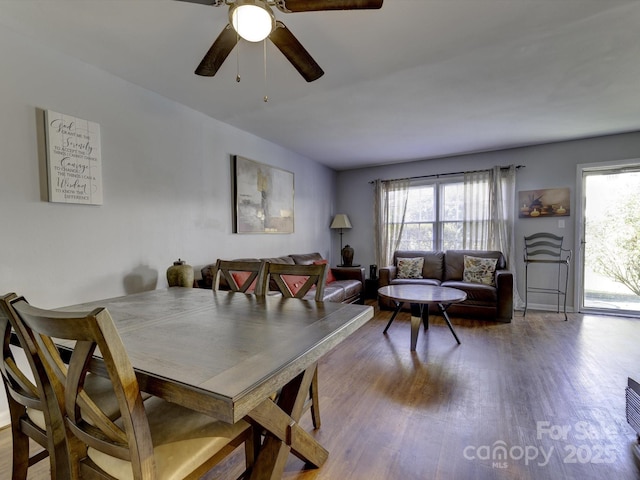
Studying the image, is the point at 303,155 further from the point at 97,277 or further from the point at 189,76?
the point at 97,277

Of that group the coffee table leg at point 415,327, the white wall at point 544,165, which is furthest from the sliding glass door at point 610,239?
the coffee table leg at point 415,327

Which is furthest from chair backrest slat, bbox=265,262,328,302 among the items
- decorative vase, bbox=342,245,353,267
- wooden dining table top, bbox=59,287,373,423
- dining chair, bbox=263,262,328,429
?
decorative vase, bbox=342,245,353,267

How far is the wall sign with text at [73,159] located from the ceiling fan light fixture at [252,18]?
156 centimetres

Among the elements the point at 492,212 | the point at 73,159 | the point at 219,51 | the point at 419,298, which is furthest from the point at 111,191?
the point at 492,212

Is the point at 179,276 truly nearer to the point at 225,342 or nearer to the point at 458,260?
the point at 225,342

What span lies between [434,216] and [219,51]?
4320 mm

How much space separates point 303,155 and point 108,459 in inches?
176

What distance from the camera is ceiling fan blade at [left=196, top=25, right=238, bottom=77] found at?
4.76ft

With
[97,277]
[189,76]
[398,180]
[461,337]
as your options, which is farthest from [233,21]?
[398,180]

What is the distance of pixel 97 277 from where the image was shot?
7.37ft

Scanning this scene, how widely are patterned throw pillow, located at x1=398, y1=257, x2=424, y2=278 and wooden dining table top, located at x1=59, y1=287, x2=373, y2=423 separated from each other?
11.0ft

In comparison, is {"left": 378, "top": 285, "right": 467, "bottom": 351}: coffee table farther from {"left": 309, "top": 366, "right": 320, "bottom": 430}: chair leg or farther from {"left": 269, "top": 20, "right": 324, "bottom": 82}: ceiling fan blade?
{"left": 269, "top": 20, "right": 324, "bottom": 82}: ceiling fan blade

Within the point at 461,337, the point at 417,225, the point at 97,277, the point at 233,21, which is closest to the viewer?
the point at 233,21

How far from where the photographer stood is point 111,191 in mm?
2336
